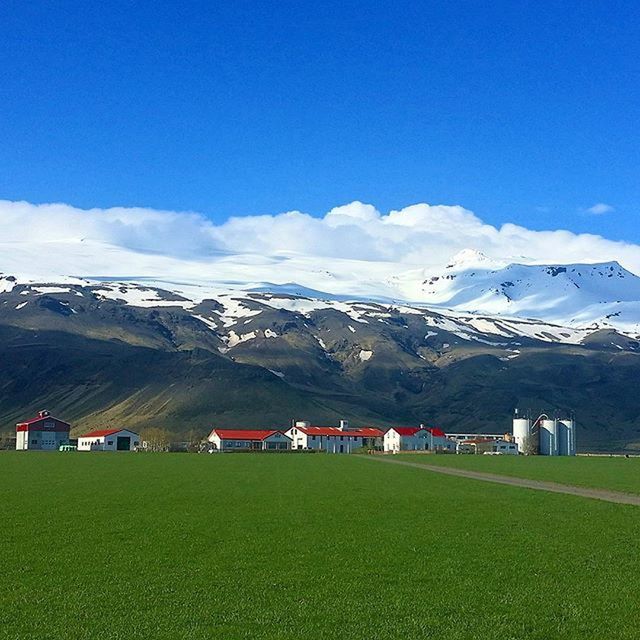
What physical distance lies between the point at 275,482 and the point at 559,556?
118ft

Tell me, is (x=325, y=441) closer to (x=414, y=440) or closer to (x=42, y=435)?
(x=414, y=440)

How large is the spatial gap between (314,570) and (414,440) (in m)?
151

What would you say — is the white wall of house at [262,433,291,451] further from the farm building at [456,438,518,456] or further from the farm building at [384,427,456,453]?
the farm building at [456,438,518,456]

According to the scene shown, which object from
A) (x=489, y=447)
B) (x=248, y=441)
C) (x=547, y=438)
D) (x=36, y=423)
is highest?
(x=36, y=423)

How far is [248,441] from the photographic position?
166 meters

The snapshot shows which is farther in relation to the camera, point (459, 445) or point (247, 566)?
point (459, 445)

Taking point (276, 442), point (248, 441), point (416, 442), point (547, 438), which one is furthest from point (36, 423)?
point (547, 438)

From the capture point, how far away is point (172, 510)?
3641cm

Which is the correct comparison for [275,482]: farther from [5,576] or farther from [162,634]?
[162,634]

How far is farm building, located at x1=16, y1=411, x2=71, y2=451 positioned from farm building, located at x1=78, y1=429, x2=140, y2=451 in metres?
9.22

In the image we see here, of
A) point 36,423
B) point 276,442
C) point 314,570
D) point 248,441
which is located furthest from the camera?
point 276,442

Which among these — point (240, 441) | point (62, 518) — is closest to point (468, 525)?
point (62, 518)

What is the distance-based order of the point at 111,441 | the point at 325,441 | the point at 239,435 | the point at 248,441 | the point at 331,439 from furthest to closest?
the point at 331,439 < the point at 325,441 < the point at 239,435 < the point at 248,441 < the point at 111,441

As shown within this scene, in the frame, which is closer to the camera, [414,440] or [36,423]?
[36,423]
